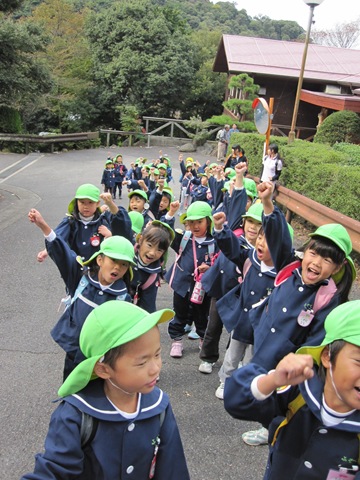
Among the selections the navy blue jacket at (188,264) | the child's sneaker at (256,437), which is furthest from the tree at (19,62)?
the child's sneaker at (256,437)

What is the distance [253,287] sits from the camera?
3344mm

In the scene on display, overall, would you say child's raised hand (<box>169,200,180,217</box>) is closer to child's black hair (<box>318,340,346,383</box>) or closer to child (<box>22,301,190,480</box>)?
child (<box>22,301,190,480</box>)

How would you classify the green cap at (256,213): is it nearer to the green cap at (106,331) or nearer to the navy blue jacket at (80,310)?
the navy blue jacket at (80,310)

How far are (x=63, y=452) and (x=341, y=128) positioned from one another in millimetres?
14124

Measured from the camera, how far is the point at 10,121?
25.6 meters

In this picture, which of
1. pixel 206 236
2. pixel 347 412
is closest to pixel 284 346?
pixel 347 412

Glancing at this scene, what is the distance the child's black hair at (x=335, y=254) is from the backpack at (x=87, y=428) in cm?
154

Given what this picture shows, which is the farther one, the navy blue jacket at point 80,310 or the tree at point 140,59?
the tree at point 140,59

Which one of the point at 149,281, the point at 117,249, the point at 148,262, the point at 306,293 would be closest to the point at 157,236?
the point at 148,262

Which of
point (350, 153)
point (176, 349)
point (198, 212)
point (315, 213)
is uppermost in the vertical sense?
point (198, 212)

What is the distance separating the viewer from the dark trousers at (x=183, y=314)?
4490 mm

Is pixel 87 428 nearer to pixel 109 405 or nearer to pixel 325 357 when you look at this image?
pixel 109 405

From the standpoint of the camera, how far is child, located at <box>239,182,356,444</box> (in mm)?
2504

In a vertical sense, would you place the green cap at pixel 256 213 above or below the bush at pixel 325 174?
above
